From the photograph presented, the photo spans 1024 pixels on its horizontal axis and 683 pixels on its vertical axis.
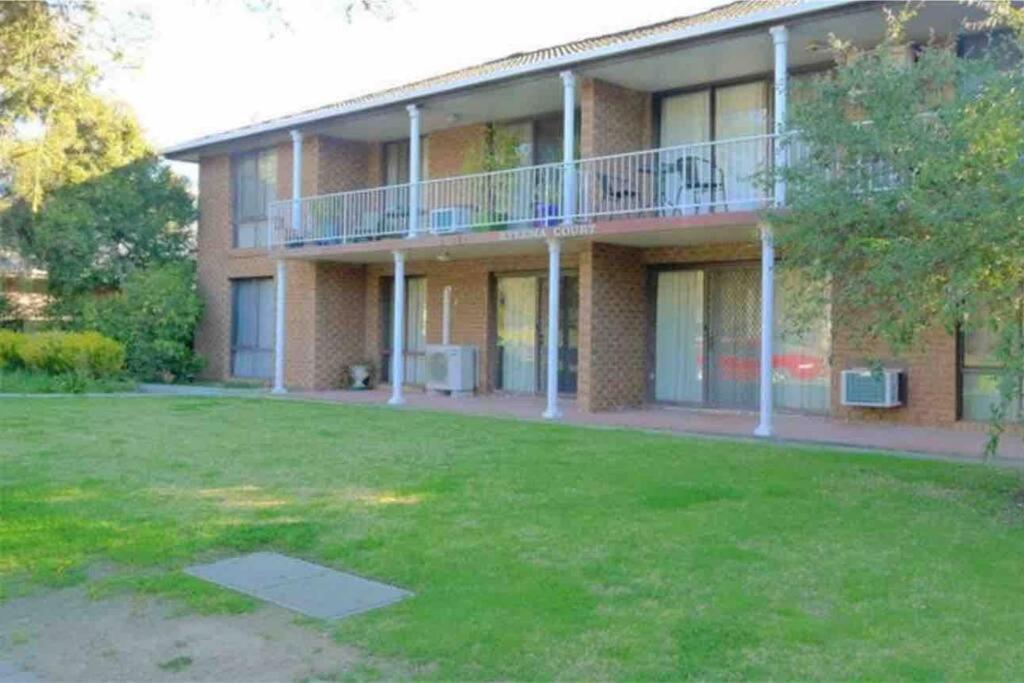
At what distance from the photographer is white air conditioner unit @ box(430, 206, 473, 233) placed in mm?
16688

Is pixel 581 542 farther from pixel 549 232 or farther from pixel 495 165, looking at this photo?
pixel 495 165

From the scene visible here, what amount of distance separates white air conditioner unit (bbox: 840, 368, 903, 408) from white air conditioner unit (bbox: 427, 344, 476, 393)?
7082 millimetres

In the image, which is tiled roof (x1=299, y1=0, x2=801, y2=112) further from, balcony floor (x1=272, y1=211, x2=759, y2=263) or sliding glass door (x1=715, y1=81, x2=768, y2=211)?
balcony floor (x1=272, y1=211, x2=759, y2=263)

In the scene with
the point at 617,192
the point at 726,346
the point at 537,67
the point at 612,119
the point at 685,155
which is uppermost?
the point at 537,67

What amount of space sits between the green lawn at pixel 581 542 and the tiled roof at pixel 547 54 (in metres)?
6.10

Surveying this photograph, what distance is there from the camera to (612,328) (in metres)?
15.4

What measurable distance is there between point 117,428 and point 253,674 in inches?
359

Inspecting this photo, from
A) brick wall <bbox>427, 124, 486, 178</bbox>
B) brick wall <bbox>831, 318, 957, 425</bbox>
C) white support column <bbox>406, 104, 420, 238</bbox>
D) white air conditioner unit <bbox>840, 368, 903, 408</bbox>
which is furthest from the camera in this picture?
brick wall <bbox>427, 124, 486, 178</bbox>

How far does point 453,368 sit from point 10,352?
9648 mm

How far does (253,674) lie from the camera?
414 centimetres

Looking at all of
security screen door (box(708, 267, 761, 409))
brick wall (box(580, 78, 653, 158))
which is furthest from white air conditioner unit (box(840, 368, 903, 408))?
brick wall (box(580, 78, 653, 158))

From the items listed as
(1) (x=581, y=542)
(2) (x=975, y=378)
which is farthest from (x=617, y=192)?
(1) (x=581, y=542)

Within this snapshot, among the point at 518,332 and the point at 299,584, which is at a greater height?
the point at 518,332

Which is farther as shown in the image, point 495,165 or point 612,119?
point 495,165
